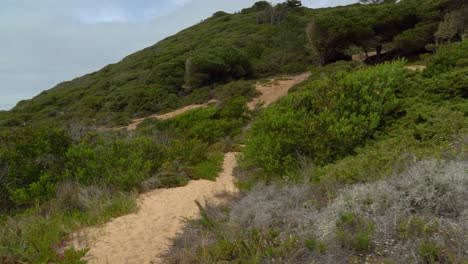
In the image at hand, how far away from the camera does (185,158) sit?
457 inches

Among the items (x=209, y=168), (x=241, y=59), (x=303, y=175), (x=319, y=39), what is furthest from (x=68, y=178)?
(x=241, y=59)

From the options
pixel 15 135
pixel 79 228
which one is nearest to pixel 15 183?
pixel 15 135

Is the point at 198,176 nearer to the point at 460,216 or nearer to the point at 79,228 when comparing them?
the point at 79,228

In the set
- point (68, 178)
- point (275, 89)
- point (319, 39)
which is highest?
point (319, 39)

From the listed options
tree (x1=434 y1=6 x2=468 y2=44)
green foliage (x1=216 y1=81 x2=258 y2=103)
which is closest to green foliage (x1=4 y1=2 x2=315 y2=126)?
green foliage (x1=216 y1=81 x2=258 y2=103)

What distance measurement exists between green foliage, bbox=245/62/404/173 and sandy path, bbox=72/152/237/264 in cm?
181

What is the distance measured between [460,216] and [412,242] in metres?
0.59

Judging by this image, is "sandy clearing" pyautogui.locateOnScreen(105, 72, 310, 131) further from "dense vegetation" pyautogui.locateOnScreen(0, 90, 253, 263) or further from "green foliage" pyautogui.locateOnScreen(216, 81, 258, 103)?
"dense vegetation" pyautogui.locateOnScreen(0, 90, 253, 263)

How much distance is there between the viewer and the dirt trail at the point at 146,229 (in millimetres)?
5301

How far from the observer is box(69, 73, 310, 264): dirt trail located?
5.30 m

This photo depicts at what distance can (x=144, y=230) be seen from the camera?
20.6 ft

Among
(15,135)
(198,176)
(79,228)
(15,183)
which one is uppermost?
(15,135)

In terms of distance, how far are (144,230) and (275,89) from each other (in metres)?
18.6

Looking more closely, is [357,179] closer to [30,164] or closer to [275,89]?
[30,164]
